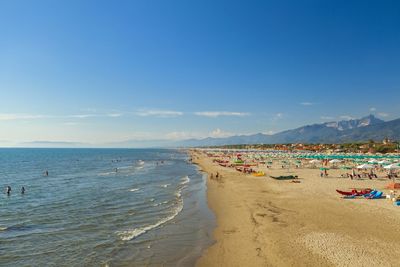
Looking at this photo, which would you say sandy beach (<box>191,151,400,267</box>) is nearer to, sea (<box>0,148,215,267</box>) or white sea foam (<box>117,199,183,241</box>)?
sea (<box>0,148,215,267</box>)

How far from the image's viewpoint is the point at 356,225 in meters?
16.5

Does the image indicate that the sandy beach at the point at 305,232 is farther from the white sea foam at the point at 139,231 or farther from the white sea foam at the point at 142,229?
the white sea foam at the point at 139,231

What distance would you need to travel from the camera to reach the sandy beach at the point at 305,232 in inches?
477

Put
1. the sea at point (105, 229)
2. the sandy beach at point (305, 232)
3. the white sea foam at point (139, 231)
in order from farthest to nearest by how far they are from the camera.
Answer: the white sea foam at point (139, 231) < the sea at point (105, 229) < the sandy beach at point (305, 232)

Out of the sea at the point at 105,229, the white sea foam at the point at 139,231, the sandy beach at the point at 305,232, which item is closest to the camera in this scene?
the sandy beach at the point at 305,232

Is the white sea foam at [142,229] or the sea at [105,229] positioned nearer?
the sea at [105,229]

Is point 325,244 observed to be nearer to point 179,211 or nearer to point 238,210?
point 238,210

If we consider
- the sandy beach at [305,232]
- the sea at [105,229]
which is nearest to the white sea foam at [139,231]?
the sea at [105,229]

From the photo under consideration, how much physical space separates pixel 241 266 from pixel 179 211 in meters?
11.1

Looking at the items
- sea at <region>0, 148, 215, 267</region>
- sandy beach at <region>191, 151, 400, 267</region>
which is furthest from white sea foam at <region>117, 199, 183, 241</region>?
sandy beach at <region>191, 151, 400, 267</region>

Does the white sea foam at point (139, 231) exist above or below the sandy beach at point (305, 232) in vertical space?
below

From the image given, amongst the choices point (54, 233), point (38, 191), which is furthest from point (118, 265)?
point (38, 191)

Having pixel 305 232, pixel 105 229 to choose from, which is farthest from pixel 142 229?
pixel 305 232

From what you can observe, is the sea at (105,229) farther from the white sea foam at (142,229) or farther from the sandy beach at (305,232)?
the sandy beach at (305,232)
